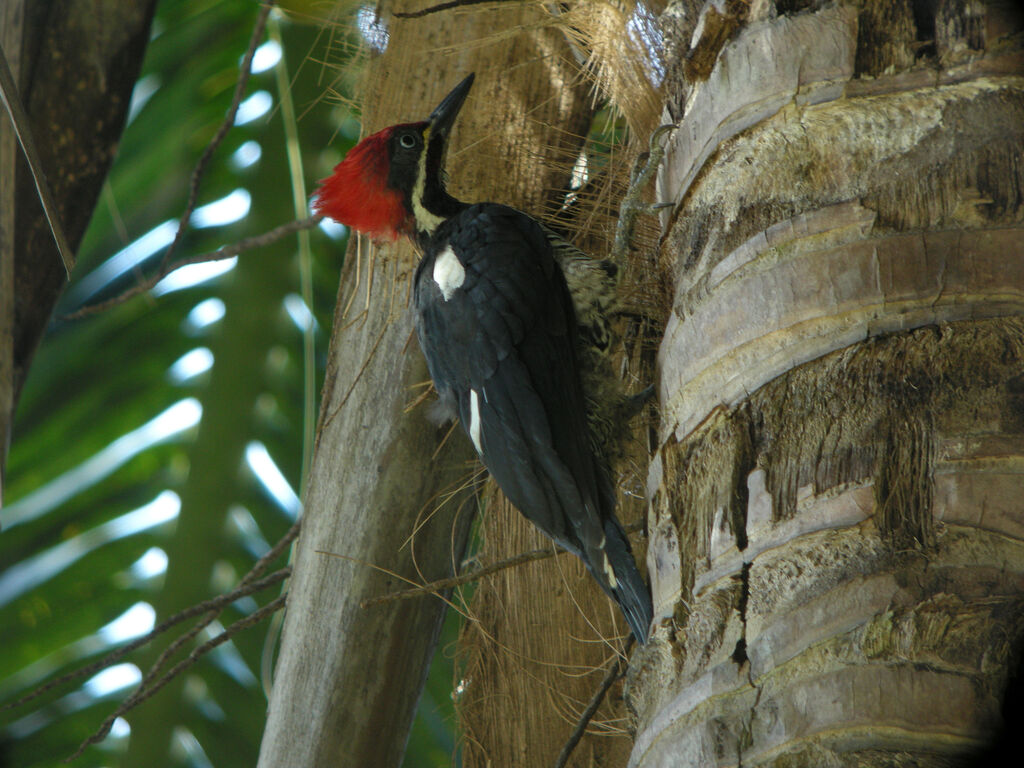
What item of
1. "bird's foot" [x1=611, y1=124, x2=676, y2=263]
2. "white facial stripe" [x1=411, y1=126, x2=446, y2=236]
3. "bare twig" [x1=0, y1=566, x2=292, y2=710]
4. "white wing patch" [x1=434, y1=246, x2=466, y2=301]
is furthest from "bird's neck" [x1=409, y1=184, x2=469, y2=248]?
"bare twig" [x1=0, y1=566, x2=292, y2=710]

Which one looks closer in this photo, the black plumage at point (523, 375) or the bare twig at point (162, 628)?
the black plumage at point (523, 375)

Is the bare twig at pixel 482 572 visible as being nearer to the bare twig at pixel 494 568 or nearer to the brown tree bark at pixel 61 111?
the bare twig at pixel 494 568

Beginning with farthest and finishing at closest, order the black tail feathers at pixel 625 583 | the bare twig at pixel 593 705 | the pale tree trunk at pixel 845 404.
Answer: the bare twig at pixel 593 705 → the black tail feathers at pixel 625 583 → the pale tree trunk at pixel 845 404

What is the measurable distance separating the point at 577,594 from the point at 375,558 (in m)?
0.44

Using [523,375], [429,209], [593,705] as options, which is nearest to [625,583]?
[593,705]

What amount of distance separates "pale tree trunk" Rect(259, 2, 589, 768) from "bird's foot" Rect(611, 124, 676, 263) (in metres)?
0.34

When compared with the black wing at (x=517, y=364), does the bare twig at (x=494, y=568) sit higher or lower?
lower

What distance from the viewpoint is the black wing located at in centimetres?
178

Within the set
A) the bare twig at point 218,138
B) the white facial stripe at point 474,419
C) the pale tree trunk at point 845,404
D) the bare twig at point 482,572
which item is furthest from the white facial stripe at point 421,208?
the pale tree trunk at point 845,404

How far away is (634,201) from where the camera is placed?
2.05 metres

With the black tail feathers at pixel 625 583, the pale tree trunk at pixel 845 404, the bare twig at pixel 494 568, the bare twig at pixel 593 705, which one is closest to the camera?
the pale tree trunk at pixel 845 404

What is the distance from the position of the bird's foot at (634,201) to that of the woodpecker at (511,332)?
49 millimetres

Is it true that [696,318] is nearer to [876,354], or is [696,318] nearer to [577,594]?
[876,354]

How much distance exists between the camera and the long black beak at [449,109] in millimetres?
2264
